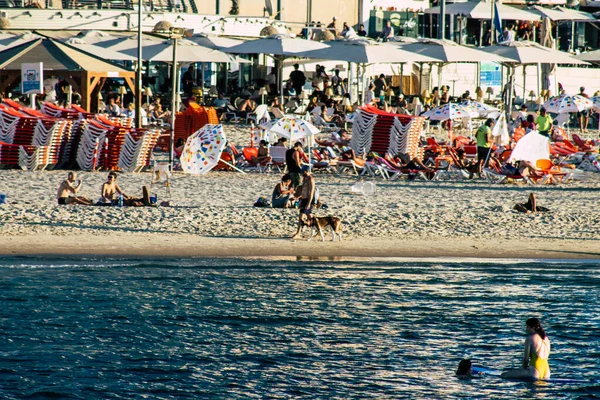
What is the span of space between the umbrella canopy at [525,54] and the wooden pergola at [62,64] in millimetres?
11194

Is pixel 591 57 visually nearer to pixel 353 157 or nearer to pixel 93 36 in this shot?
pixel 353 157

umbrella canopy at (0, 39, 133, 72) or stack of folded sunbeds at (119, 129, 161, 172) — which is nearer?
stack of folded sunbeds at (119, 129, 161, 172)

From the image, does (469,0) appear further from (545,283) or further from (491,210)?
(545,283)

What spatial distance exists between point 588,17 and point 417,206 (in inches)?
1157

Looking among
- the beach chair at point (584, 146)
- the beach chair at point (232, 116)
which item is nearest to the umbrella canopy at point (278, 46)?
the beach chair at point (232, 116)

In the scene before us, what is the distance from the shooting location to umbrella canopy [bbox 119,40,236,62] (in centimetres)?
2872

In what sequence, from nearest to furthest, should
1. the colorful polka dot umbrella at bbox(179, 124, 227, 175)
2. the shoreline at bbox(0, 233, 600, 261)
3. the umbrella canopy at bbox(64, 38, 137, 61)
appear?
the shoreline at bbox(0, 233, 600, 261) → the colorful polka dot umbrella at bbox(179, 124, 227, 175) → the umbrella canopy at bbox(64, 38, 137, 61)

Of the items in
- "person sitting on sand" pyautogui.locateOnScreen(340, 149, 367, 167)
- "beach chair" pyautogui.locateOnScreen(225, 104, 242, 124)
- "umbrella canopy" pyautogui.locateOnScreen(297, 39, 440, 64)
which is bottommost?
"person sitting on sand" pyautogui.locateOnScreen(340, 149, 367, 167)

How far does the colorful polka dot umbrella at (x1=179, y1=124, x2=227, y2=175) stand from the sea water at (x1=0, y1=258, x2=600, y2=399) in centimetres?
554

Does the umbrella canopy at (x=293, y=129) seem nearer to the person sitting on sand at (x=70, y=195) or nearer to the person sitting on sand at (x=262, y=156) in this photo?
the person sitting on sand at (x=262, y=156)

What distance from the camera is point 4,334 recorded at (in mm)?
13039

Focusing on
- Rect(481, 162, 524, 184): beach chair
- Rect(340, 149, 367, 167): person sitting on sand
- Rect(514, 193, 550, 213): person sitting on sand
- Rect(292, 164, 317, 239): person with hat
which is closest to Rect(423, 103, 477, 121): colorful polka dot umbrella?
Rect(340, 149, 367, 167): person sitting on sand

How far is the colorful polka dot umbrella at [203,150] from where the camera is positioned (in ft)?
70.0

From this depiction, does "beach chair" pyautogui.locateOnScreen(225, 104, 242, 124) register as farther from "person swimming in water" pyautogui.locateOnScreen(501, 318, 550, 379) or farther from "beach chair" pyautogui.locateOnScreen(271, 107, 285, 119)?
"person swimming in water" pyautogui.locateOnScreen(501, 318, 550, 379)
